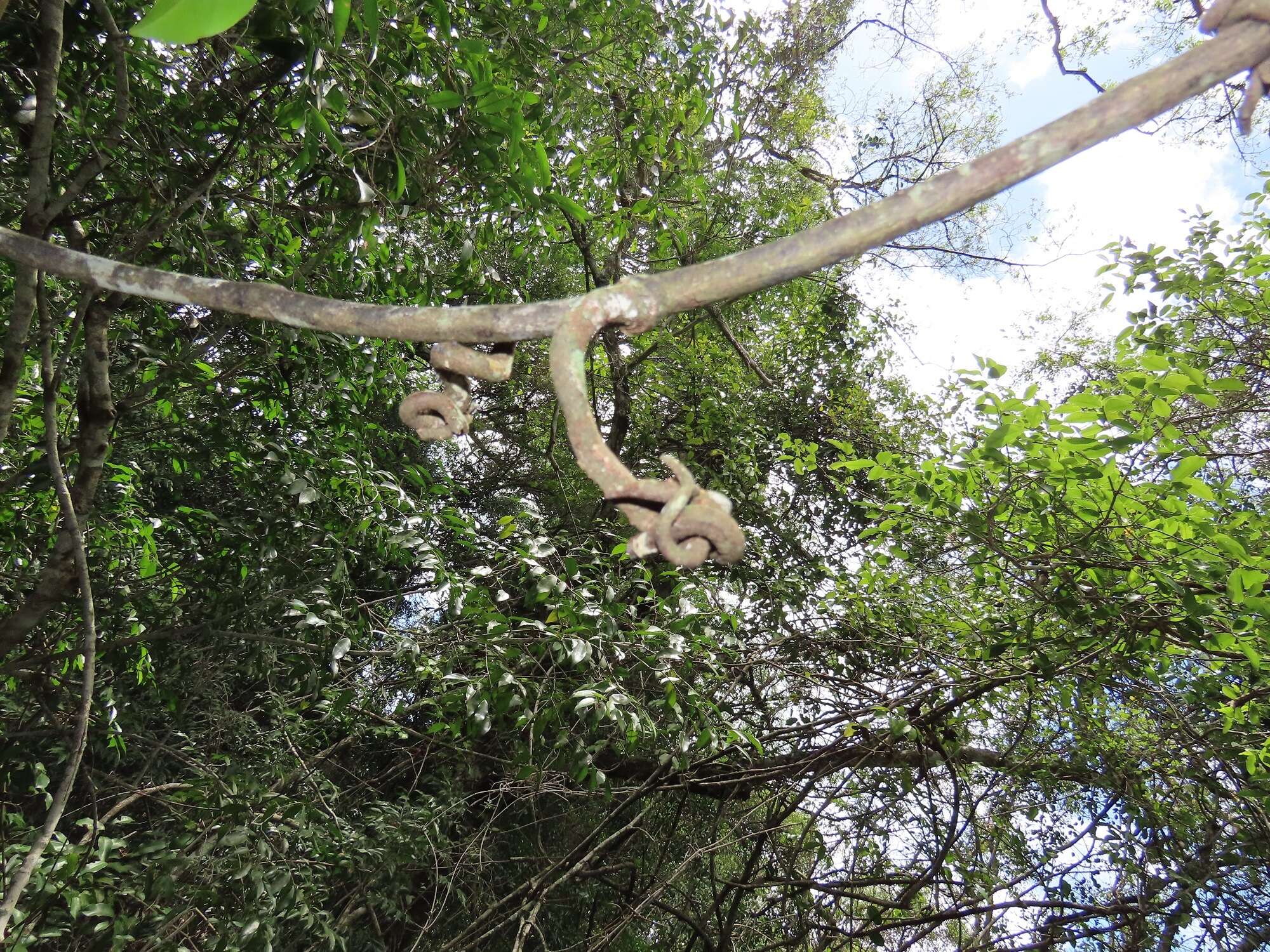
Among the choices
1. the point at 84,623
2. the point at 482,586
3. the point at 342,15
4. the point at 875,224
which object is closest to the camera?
the point at 875,224

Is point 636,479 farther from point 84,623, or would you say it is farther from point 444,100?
point 84,623

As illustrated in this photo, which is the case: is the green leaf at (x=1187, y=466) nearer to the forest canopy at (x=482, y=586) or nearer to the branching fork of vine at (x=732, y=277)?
the forest canopy at (x=482, y=586)

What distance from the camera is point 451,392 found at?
906 mm

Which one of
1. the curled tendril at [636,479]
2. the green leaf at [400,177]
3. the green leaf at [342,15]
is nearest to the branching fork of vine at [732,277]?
the curled tendril at [636,479]

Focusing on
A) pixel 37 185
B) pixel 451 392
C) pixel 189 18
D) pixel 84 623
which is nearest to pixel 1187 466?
A: pixel 451 392

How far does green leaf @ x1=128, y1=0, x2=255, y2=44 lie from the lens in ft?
1.75

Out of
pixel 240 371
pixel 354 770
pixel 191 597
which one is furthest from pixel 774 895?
pixel 240 371

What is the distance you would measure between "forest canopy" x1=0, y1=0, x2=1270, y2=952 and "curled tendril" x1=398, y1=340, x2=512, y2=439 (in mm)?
17

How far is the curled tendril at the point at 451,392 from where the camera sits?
0.88m

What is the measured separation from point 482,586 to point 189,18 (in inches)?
119

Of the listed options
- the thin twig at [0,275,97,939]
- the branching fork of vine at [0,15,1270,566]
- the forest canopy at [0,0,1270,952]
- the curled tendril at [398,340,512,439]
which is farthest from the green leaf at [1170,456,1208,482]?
the thin twig at [0,275,97,939]

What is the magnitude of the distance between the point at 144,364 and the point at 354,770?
4.02m

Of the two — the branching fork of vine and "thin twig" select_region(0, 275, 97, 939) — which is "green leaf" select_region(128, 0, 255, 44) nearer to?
the branching fork of vine

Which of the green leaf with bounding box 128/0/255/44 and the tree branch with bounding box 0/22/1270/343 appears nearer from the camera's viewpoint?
the green leaf with bounding box 128/0/255/44
